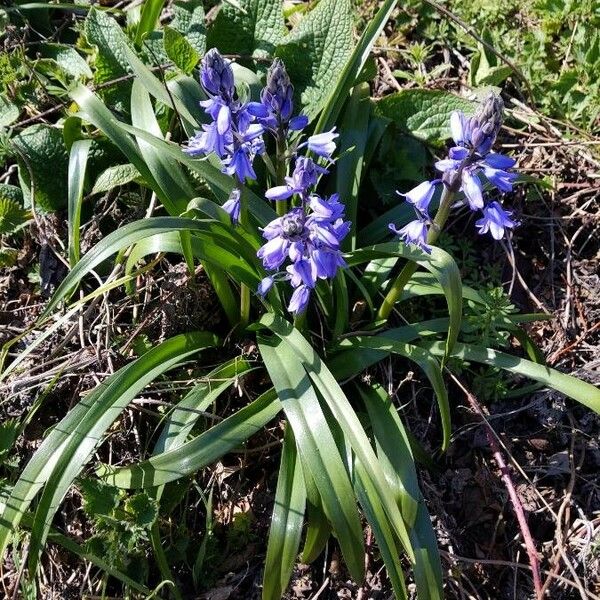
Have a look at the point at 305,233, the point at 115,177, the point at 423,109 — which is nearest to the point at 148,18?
the point at 115,177

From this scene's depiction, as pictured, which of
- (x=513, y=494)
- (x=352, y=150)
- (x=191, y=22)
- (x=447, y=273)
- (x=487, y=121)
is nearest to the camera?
(x=487, y=121)

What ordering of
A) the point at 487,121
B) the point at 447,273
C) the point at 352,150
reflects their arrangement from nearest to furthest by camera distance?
the point at 487,121, the point at 447,273, the point at 352,150

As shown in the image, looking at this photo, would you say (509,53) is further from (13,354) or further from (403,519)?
(13,354)

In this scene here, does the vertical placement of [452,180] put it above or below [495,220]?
above

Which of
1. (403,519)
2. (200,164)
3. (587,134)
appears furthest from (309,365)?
(587,134)

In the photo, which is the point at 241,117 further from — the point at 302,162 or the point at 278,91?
the point at 302,162

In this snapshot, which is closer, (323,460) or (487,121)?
(487,121)

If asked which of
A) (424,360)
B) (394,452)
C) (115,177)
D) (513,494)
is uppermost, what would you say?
(115,177)
